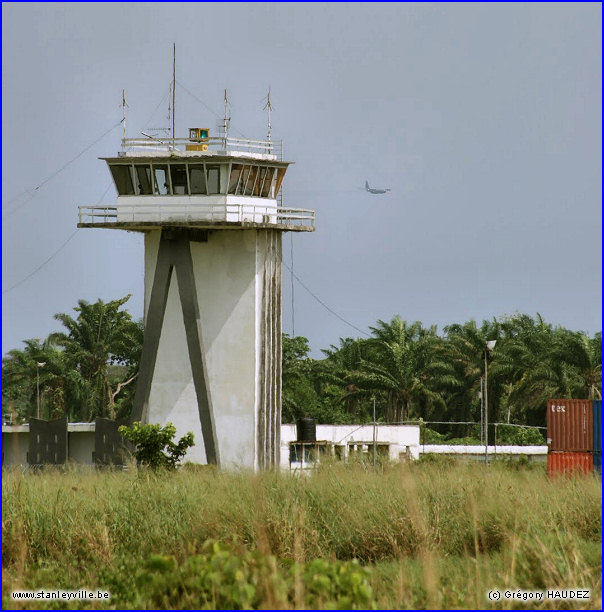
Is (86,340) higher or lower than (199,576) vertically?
higher

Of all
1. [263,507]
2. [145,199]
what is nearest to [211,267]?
[145,199]

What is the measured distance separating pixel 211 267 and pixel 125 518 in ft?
90.3

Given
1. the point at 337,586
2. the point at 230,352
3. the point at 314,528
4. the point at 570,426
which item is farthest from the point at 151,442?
the point at 337,586

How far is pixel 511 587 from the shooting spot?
14.0 metres

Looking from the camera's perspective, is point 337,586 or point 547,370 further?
point 547,370

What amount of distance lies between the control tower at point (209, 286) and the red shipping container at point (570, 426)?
10.6 metres

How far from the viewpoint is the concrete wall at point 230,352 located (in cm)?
4747

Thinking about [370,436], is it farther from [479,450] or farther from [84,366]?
[84,366]

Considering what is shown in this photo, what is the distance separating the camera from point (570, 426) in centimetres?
4522

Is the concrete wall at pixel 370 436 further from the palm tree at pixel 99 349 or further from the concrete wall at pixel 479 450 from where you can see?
the palm tree at pixel 99 349

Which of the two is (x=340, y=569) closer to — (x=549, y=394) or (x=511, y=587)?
(x=511, y=587)

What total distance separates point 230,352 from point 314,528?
27.2 m

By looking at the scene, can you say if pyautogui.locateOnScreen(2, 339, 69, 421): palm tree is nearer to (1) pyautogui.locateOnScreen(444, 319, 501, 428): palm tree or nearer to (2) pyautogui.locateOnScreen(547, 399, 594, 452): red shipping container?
(1) pyautogui.locateOnScreen(444, 319, 501, 428): palm tree

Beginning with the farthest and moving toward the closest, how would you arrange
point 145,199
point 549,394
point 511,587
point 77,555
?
point 549,394
point 145,199
point 77,555
point 511,587
